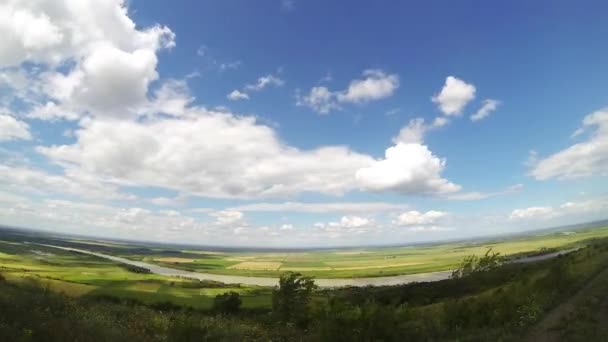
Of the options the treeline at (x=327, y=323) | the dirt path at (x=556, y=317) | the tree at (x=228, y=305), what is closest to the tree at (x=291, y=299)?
the treeline at (x=327, y=323)

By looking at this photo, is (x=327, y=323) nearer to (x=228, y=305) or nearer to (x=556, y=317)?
(x=556, y=317)

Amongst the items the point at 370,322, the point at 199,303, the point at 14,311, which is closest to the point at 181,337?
the point at 14,311

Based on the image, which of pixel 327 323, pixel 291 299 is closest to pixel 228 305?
pixel 291 299

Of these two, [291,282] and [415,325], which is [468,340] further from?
[291,282]

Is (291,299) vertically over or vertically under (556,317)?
under

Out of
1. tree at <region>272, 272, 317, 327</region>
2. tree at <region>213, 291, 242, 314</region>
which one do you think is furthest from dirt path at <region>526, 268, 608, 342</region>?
tree at <region>213, 291, 242, 314</region>

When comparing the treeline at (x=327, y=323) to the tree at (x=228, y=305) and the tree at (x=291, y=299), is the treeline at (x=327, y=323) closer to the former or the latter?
the tree at (x=291, y=299)

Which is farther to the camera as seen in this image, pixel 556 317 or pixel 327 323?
pixel 556 317

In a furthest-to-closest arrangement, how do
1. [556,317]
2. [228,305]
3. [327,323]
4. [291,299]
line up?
[228,305] < [291,299] < [556,317] < [327,323]

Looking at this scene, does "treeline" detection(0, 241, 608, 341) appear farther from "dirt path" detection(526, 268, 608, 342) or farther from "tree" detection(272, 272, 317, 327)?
"tree" detection(272, 272, 317, 327)
